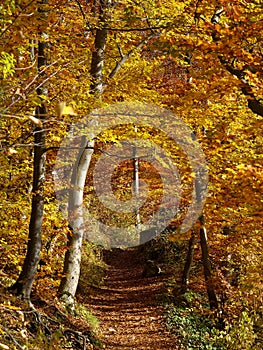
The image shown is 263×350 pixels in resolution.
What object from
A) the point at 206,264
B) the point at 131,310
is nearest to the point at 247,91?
the point at 206,264

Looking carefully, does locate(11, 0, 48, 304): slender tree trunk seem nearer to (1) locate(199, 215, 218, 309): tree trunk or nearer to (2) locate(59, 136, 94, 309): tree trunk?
(2) locate(59, 136, 94, 309): tree trunk

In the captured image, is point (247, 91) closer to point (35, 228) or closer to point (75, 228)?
point (35, 228)

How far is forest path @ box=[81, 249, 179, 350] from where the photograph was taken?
11242 millimetres

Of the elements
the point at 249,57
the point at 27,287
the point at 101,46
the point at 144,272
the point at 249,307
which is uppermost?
the point at 101,46

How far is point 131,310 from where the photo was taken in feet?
49.2

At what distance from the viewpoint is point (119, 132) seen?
10.7 metres

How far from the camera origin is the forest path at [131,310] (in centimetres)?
1124

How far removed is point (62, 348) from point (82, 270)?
9.66m

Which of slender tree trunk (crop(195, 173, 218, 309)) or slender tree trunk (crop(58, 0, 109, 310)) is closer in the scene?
slender tree trunk (crop(58, 0, 109, 310))

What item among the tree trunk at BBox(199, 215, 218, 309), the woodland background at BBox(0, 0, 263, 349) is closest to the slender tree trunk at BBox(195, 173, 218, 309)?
the tree trunk at BBox(199, 215, 218, 309)

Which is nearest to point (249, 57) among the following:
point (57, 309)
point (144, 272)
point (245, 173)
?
point (245, 173)

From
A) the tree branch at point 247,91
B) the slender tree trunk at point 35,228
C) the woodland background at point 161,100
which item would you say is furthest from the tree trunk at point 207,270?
the tree branch at point 247,91

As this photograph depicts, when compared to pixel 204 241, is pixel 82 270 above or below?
below

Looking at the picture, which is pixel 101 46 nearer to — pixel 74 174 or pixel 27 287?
pixel 74 174
